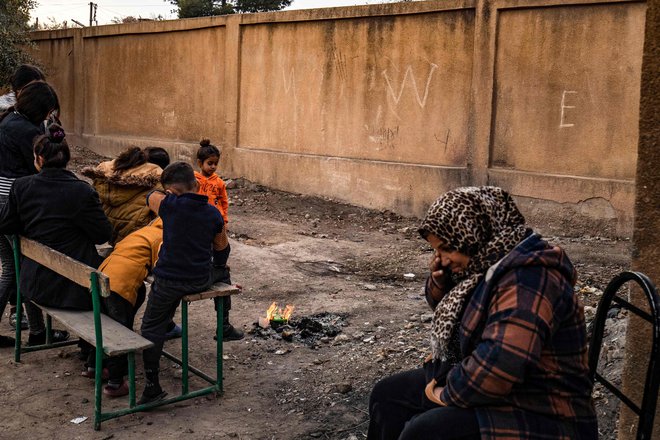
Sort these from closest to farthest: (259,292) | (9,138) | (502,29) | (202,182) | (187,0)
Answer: (9,138) → (202,182) → (259,292) → (502,29) → (187,0)

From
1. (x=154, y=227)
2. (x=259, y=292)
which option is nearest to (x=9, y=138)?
(x=154, y=227)

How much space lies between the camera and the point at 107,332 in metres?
4.25

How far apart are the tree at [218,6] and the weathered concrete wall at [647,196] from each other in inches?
1304

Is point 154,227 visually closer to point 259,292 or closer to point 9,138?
point 9,138

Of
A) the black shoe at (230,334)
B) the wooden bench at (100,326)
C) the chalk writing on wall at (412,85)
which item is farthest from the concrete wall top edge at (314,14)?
the wooden bench at (100,326)

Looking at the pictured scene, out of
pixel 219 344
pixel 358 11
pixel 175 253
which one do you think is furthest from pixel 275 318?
pixel 358 11

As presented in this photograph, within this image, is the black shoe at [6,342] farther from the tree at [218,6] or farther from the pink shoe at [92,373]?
the tree at [218,6]

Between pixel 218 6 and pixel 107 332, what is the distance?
3323 cm

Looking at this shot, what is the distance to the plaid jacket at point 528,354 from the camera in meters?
2.31

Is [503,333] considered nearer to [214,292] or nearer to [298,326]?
[214,292]

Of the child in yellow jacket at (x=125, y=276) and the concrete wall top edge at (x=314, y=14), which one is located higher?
the concrete wall top edge at (x=314, y=14)

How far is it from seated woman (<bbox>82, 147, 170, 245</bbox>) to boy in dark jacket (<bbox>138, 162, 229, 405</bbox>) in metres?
0.52

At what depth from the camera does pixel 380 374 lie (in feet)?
15.7

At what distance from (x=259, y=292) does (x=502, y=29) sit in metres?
4.73
